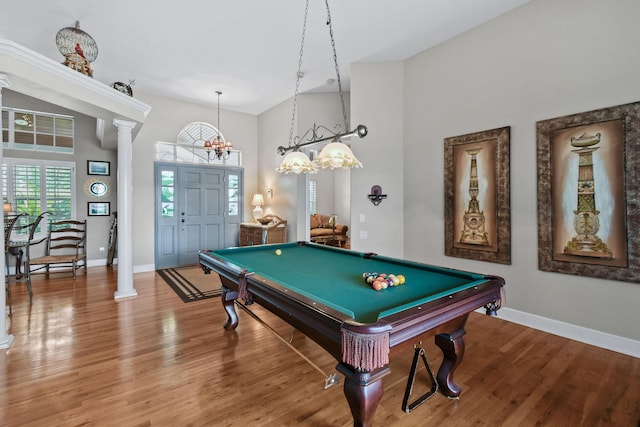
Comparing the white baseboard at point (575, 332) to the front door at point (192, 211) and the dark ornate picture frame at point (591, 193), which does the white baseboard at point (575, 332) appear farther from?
the front door at point (192, 211)

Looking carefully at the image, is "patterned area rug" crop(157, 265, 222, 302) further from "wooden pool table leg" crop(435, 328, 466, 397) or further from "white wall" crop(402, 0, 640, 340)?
"wooden pool table leg" crop(435, 328, 466, 397)

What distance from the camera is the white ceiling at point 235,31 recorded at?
3.25 meters

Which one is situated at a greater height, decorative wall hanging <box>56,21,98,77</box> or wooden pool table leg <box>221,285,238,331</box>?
decorative wall hanging <box>56,21,98,77</box>

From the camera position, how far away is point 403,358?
8.41 feet

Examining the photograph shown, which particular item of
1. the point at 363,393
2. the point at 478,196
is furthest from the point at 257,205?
the point at 363,393

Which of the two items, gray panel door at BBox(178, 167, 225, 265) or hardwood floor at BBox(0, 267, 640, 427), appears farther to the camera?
gray panel door at BBox(178, 167, 225, 265)

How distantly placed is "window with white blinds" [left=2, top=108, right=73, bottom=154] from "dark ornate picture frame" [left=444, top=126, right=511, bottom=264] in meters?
7.00

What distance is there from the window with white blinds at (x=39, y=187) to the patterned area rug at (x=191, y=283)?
2.30 metres

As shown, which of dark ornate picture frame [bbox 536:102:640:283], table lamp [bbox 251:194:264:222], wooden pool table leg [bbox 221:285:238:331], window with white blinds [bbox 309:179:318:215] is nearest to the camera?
dark ornate picture frame [bbox 536:102:640:283]

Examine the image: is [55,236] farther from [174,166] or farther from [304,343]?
[304,343]

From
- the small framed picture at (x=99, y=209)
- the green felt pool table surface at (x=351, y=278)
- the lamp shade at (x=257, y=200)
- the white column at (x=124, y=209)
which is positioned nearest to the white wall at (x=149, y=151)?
the small framed picture at (x=99, y=209)

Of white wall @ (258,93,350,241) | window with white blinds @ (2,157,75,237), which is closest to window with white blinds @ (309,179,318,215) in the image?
white wall @ (258,93,350,241)

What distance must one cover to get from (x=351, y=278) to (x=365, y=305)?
0.57 m

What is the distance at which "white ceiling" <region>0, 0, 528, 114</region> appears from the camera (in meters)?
3.25
